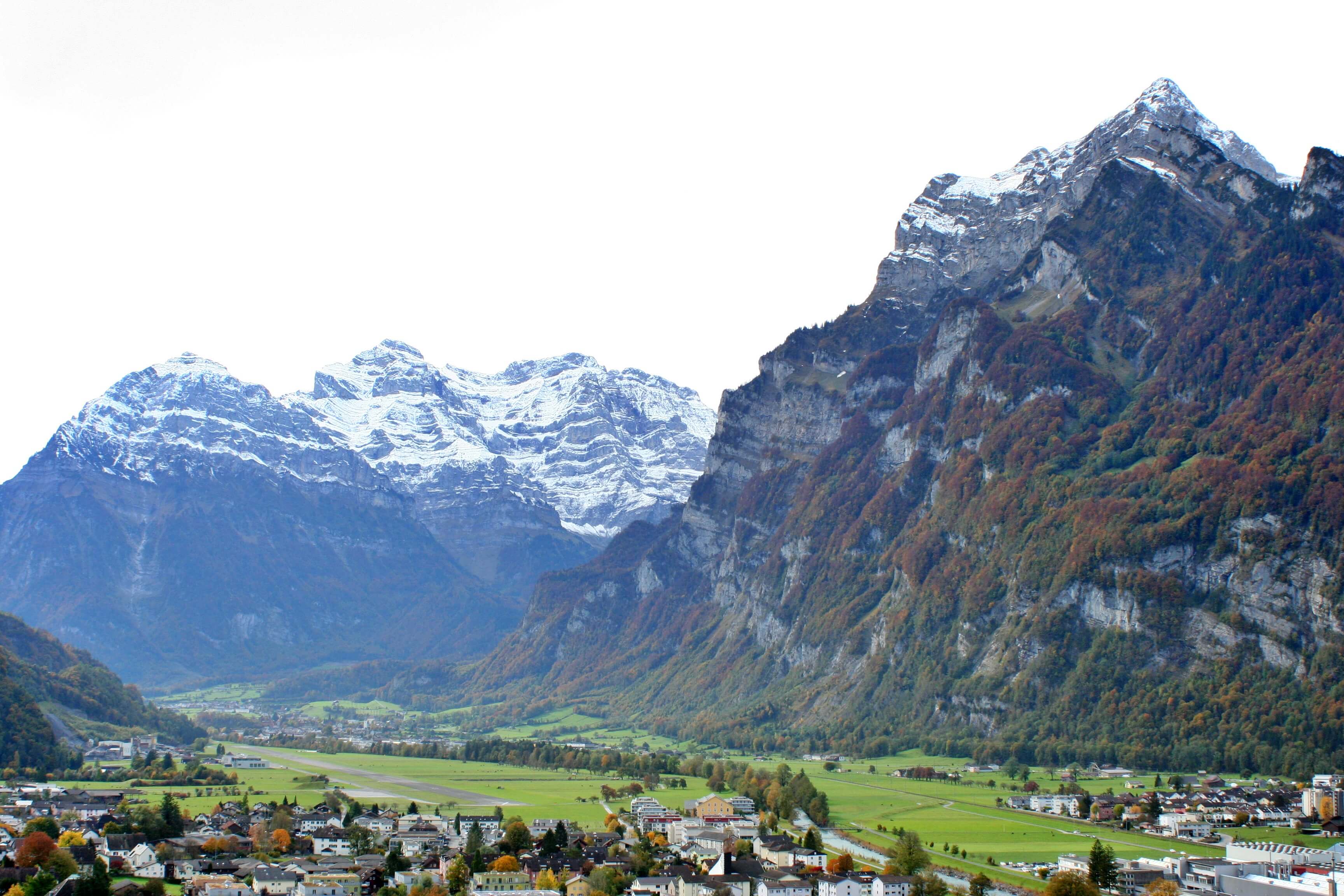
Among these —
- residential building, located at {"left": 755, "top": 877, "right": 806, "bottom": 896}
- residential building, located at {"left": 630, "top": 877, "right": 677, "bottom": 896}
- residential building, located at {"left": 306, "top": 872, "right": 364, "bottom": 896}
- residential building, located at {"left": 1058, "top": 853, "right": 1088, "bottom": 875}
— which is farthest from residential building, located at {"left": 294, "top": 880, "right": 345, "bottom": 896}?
residential building, located at {"left": 1058, "top": 853, "right": 1088, "bottom": 875}

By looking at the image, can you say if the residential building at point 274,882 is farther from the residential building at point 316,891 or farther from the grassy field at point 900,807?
the grassy field at point 900,807

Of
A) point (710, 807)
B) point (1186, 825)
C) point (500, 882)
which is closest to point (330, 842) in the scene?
point (500, 882)

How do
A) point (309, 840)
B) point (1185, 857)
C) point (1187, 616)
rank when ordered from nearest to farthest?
point (1185, 857) < point (309, 840) < point (1187, 616)

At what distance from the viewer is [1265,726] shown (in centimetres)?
17688

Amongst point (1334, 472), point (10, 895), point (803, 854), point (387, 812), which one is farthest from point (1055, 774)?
point (10, 895)

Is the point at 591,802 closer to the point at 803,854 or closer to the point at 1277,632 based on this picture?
the point at 803,854

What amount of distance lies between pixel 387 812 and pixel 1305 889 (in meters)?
89.0

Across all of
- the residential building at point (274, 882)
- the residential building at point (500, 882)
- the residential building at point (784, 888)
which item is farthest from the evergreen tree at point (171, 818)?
the residential building at point (784, 888)

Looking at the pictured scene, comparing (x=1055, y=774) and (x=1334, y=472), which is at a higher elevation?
(x=1334, y=472)

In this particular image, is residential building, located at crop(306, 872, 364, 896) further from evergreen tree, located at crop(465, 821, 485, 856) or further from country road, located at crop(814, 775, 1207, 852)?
country road, located at crop(814, 775, 1207, 852)

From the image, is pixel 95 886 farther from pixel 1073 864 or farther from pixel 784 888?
pixel 1073 864

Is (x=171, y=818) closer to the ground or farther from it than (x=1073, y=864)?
closer to the ground

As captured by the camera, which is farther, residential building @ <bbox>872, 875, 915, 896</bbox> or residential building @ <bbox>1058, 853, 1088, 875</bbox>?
residential building @ <bbox>1058, 853, 1088, 875</bbox>

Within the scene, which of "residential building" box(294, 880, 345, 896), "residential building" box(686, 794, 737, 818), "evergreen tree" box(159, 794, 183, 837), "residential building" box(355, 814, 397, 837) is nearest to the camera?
"residential building" box(294, 880, 345, 896)
